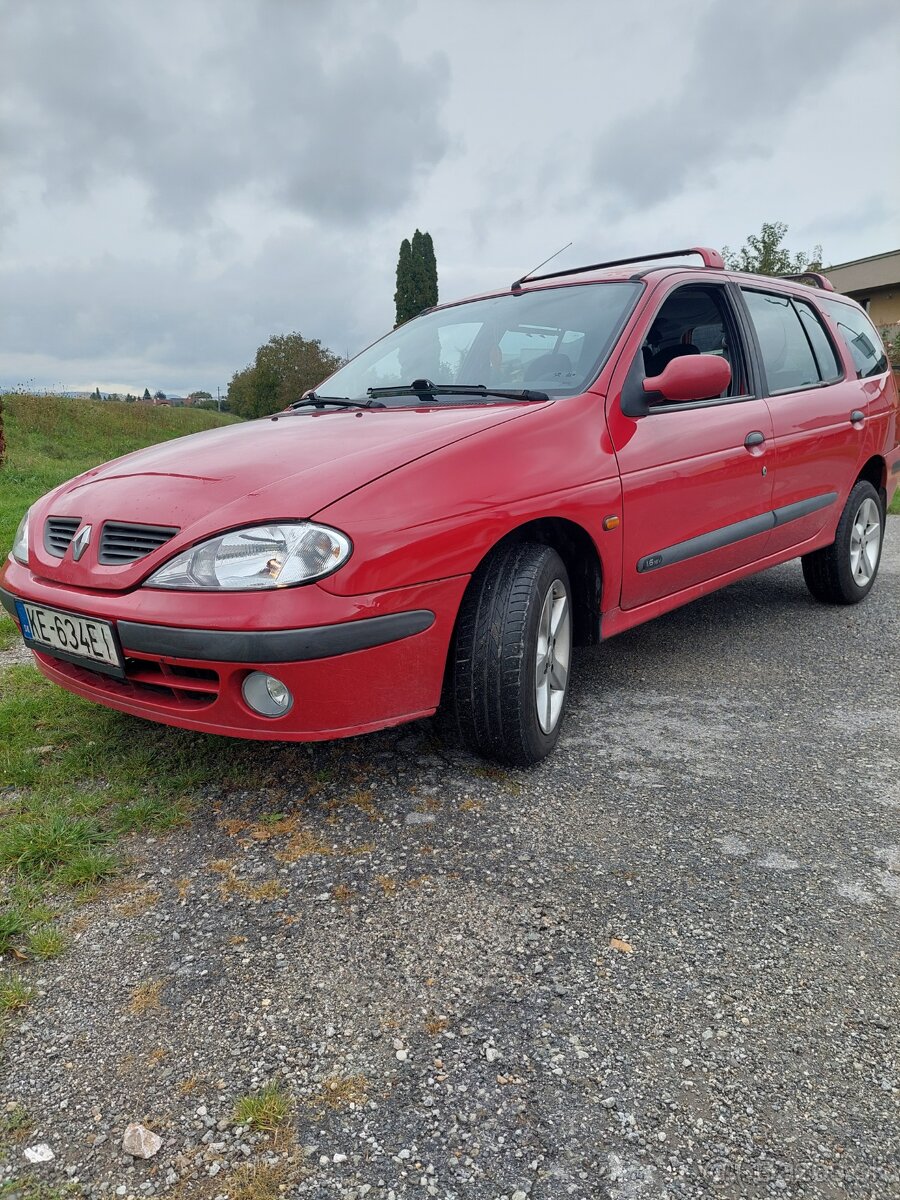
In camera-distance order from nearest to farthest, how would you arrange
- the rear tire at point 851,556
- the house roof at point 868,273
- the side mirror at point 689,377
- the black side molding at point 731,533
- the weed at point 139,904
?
the weed at point 139,904 < the side mirror at point 689,377 < the black side molding at point 731,533 < the rear tire at point 851,556 < the house roof at point 868,273

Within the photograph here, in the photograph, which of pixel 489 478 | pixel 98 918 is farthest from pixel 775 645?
pixel 98 918

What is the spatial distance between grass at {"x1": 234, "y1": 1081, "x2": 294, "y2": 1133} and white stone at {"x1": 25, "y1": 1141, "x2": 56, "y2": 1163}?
0.29 m

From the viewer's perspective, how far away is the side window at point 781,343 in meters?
3.69

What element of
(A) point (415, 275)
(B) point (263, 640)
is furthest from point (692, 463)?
(A) point (415, 275)

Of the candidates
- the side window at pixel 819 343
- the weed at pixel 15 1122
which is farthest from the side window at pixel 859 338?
the weed at pixel 15 1122

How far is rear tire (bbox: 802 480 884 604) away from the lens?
4.32m

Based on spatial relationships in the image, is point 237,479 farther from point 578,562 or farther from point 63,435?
point 63,435

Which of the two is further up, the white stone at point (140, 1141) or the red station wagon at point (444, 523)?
the red station wagon at point (444, 523)

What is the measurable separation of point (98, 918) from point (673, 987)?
1276 millimetres

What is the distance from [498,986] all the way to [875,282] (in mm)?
35016

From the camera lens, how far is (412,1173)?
4.15ft

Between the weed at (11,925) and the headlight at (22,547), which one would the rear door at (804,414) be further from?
the weed at (11,925)

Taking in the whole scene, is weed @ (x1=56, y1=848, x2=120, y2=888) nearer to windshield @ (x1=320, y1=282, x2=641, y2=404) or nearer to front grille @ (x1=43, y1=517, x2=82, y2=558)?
front grille @ (x1=43, y1=517, x2=82, y2=558)

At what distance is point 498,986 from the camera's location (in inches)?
65.3
